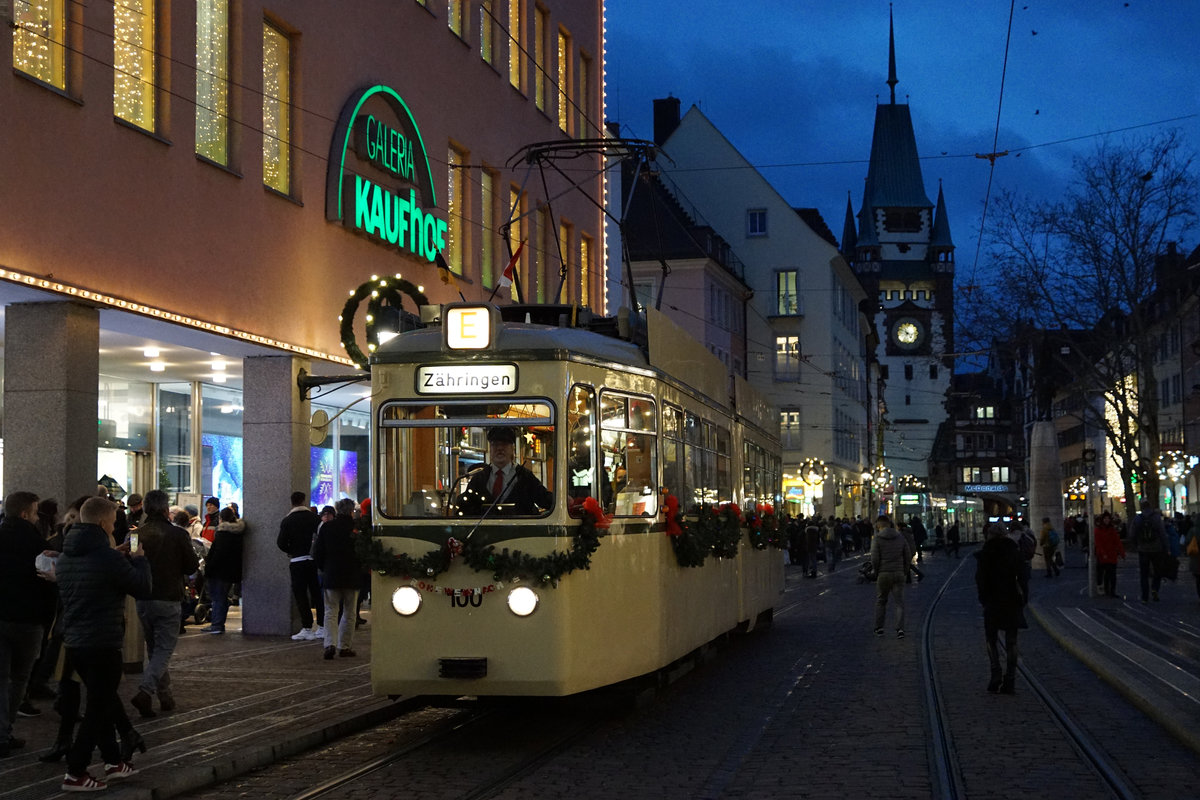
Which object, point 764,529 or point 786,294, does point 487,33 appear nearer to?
point 764,529

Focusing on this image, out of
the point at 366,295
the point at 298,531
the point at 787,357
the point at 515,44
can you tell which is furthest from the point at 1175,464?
the point at 298,531

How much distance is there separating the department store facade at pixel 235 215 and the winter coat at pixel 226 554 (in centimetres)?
28

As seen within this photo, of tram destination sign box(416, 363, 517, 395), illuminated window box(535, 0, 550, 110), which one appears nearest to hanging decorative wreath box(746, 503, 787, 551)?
tram destination sign box(416, 363, 517, 395)

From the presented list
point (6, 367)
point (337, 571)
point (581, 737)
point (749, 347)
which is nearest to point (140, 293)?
point (6, 367)

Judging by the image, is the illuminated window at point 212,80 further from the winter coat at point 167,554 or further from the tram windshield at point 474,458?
the tram windshield at point 474,458

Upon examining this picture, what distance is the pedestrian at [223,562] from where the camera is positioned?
19.8 m

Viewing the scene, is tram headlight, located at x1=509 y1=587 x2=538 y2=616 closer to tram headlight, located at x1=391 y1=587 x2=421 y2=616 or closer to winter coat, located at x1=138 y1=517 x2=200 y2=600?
tram headlight, located at x1=391 y1=587 x2=421 y2=616

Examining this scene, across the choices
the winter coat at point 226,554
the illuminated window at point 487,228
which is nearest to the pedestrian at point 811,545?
the illuminated window at point 487,228

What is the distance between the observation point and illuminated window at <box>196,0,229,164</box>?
18.2m

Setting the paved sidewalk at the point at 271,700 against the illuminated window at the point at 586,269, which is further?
the illuminated window at the point at 586,269

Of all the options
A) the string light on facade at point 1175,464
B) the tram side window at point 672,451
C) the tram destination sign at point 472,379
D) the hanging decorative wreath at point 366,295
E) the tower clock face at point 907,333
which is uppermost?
the tower clock face at point 907,333

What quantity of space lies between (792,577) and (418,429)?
1276 inches

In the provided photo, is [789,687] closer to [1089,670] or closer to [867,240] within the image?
[1089,670]

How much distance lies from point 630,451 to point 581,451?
0.87 m
